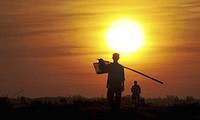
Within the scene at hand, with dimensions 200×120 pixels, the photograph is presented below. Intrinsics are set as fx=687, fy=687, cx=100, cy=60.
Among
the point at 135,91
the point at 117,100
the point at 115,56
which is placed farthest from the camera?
the point at 135,91

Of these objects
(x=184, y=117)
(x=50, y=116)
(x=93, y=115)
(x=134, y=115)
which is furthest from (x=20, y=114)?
(x=184, y=117)

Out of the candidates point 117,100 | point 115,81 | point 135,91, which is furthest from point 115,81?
point 135,91

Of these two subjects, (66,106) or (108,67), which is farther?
(66,106)

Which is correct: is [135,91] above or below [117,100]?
above

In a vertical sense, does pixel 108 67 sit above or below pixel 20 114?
above

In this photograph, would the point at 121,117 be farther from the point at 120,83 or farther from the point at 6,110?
the point at 6,110

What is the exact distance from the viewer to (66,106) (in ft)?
102

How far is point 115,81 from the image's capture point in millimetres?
28078

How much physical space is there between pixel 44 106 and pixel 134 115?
4.51 m

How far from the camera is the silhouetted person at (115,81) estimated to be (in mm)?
28062

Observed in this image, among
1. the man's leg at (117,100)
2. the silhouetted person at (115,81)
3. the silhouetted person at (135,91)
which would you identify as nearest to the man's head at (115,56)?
the silhouetted person at (115,81)

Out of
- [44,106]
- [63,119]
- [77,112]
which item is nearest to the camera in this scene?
[63,119]

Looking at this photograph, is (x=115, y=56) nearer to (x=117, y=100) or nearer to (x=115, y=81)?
(x=115, y=81)

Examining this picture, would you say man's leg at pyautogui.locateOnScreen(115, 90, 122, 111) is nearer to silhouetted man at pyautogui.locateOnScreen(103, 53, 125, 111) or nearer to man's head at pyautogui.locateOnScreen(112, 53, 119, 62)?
silhouetted man at pyautogui.locateOnScreen(103, 53, 125, 111)
